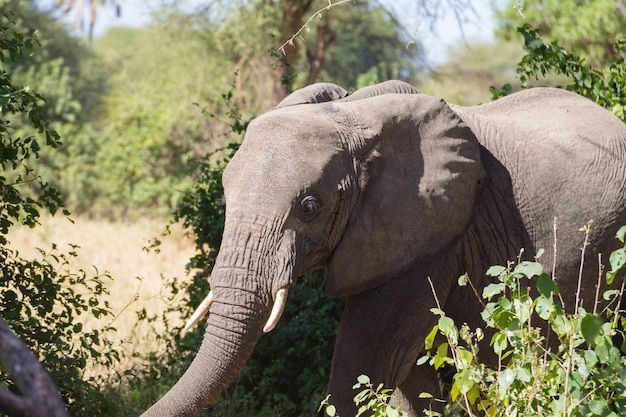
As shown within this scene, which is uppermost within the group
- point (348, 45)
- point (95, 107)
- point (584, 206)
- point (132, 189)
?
point (95, 107)

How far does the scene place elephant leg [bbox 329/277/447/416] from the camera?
3900 millimetres

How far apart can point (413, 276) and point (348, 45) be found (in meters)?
13.5

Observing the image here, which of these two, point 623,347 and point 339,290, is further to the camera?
point 339,290

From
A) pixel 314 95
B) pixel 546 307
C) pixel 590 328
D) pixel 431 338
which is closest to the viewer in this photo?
pixel 590 328

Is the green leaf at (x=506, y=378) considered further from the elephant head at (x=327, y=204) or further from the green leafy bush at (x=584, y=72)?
the green leafy bush at (x=584, y=72)

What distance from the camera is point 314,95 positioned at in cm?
411

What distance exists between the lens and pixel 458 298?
4.12 m

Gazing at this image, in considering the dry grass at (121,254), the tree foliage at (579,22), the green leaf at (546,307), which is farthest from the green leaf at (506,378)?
the tree foliage at (579,22)

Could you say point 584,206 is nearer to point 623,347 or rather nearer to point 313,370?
point 623,347

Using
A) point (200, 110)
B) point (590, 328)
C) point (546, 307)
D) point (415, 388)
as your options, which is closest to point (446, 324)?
point (546, 307)

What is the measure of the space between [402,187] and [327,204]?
0.34 m

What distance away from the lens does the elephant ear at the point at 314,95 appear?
4.05 metres

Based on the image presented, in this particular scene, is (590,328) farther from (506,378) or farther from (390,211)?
(390,211)

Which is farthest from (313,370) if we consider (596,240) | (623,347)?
(623,347)
